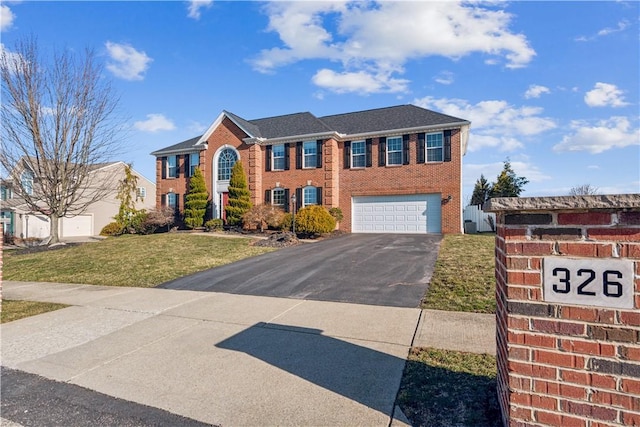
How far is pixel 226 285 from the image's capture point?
799 cm

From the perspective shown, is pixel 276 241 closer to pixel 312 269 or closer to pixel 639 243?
pixel 312 269

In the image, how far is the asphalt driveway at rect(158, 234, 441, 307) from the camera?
22.2ft

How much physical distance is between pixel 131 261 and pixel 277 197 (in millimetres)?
10752

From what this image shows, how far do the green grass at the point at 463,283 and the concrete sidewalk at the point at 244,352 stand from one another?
0.53 m

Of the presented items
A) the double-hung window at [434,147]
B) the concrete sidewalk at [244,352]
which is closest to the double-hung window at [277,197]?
the double-hung window at [434,147]

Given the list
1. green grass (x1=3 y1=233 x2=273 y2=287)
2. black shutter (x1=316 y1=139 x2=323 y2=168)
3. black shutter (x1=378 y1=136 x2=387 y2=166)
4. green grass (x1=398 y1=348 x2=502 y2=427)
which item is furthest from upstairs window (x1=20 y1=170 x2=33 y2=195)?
green grass (x1=398 y1=348 x2=502 y2=427)

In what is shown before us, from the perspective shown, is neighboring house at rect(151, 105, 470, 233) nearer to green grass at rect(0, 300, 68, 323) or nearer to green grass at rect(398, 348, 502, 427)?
green grass at rect(0, 300, 68, 323)

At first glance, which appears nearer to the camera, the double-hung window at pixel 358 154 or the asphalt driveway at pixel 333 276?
the asphalt driveway at pixel 333 276

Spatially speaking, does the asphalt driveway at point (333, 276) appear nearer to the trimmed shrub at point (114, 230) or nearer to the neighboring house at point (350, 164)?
the neighboring house at point (350, 164)

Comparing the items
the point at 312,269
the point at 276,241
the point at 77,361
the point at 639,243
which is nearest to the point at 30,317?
the point at 77,361

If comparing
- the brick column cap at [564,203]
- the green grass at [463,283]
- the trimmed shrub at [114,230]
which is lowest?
the green grass at [463,283]

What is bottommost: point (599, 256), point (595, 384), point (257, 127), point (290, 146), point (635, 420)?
point (635, 420)

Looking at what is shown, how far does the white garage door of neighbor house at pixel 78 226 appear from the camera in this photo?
89.6ft

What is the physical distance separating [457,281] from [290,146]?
52.0 feet
